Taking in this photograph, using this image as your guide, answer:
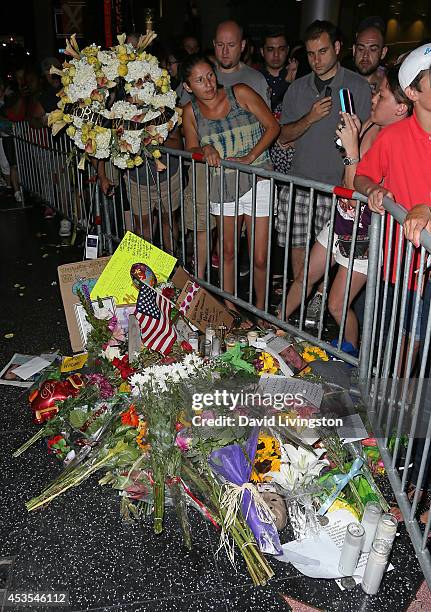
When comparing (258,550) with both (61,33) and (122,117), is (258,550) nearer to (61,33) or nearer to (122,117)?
(122,117)

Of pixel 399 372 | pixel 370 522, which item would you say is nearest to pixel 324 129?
pixel 399 372

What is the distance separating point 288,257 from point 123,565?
2.46 metres

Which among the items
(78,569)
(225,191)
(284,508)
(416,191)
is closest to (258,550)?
(284,508)

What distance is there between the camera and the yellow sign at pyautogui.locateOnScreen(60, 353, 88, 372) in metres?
3.74

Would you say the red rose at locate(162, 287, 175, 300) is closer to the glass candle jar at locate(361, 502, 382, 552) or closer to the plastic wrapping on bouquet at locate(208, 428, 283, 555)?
the plastic wrapping on bouquet at locate(208, 428, 283, 555)

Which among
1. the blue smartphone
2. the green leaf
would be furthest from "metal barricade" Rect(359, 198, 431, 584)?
the green leaf

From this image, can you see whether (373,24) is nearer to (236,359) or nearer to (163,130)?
(163,130)

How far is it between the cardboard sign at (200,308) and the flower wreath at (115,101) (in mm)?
1199

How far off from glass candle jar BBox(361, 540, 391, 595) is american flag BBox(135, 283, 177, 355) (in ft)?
5.36

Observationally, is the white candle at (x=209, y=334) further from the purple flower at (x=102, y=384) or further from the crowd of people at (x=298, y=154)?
the purple flower at (x=102, y=384)

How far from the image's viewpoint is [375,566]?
2.22 m

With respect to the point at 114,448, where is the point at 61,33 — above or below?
above

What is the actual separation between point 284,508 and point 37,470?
4.46 feet

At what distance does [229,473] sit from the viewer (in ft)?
8.66
